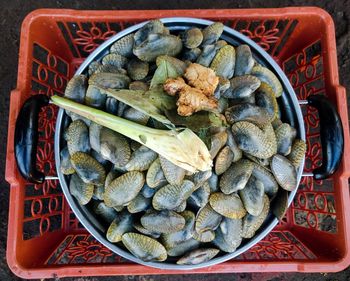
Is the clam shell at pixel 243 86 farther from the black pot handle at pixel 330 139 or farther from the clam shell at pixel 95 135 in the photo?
the clam shell at pixel 95 135

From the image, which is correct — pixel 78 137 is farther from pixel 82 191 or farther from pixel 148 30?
pixel 148 30

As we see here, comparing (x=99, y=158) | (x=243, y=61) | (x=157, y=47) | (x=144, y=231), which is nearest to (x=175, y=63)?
(x=157, y=47)

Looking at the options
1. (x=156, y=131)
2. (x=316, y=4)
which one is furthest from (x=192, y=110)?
(x=316, y=4)

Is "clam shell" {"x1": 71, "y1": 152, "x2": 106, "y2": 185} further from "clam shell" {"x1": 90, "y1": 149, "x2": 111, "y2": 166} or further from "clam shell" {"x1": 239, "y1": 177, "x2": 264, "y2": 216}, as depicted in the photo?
"clam shell" {"x1": 239, "y1": 177, "x2": 264, "y2": 216}

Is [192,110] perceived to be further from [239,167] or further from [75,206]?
[75,206]

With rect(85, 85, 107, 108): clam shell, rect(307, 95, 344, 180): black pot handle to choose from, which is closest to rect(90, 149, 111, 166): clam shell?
rect(85, 85, 107, 108): clam shell

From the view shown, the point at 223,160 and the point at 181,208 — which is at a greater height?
the point at 223,160

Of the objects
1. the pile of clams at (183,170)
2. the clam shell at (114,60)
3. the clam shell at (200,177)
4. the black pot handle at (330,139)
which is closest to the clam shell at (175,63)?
the pile of clams at (183,170)
